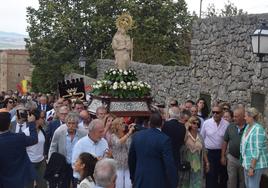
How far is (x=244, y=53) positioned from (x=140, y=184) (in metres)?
5.90

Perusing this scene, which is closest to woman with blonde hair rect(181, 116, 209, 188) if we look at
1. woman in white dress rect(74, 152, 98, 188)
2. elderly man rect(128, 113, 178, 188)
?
elderly man rect(128, 113, 178, 188)

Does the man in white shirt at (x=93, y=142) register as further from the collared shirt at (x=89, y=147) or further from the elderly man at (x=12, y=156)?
the elderly man at (x=12, y=156)

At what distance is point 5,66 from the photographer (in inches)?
2943

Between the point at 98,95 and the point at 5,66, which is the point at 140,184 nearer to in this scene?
the point at 98,95

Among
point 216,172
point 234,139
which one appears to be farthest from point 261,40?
point 216,172

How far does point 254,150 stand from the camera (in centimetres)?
824

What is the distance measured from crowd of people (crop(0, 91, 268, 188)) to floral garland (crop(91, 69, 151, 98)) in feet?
2.34

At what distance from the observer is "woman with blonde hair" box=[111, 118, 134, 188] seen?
7969mm

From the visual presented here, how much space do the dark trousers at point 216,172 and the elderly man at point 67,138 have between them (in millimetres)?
2431

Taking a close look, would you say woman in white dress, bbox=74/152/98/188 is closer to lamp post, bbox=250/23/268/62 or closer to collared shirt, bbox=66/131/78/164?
collared shirt, bbox=66/131/78/164

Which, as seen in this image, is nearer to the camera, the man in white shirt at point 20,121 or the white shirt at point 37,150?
the man in white shirt at point 20,121

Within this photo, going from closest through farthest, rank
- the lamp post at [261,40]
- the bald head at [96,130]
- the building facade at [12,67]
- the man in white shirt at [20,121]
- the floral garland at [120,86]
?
the bald head at [96,130], the man in white shirt at [20,121], the lamp post at [261,40], the floral garland at [120,86], the building facade at [12,67]

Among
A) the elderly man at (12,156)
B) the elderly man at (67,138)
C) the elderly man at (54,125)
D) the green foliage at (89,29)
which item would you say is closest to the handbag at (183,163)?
the elderly man at (67,138)

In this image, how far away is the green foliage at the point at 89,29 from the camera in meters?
31.0
